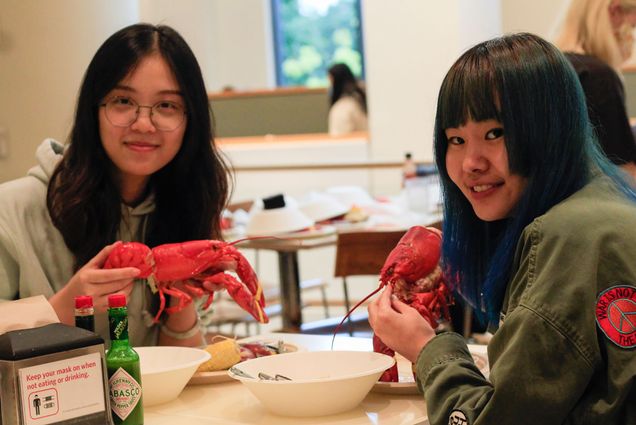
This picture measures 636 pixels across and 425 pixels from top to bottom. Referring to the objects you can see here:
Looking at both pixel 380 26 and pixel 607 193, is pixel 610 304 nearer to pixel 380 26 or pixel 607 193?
pixel 607 193

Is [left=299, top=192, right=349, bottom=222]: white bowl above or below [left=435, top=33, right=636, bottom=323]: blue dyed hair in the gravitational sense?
below

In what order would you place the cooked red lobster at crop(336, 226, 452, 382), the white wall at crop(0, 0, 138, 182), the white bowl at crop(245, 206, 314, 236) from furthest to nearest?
the white bowl at crop(245, 206, 314, 236) → the white wall at crop(0, 0, 138, 182) → the cooked red lobster at crop(336, 226, 452, 382)

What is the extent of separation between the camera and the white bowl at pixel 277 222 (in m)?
4.33

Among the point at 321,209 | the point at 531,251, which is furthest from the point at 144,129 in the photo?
the point at 321,209

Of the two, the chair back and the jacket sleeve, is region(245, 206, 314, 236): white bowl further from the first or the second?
the jacket sleeve

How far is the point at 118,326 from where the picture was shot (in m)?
1.72

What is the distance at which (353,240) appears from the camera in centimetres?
376

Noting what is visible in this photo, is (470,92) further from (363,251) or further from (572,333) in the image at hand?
(363,251)

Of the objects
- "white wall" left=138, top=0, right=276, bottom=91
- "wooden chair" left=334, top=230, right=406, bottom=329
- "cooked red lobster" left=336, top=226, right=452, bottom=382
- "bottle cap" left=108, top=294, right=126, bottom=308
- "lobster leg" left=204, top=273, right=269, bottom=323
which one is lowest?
"wooden chair" left=334, top=230, right=406, bottom=329

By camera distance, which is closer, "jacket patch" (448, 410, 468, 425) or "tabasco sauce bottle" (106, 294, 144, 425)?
"jacket patch" (448, 410, 468, 425)

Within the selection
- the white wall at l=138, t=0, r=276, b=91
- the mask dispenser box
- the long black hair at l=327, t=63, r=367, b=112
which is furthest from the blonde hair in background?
the white wall at l=138, t=0, r=276, b=91

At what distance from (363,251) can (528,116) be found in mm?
2203

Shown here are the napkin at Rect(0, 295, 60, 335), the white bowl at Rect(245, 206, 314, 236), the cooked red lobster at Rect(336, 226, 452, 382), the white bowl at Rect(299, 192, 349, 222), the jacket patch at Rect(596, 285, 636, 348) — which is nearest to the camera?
the jacket patch at Rect(596, 285, 636, 348)

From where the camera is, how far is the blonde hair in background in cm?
335
